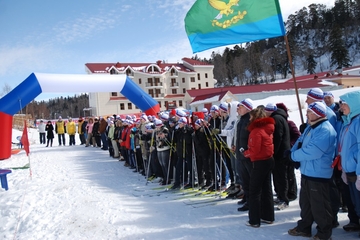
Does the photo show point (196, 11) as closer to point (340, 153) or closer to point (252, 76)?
point (340, 153)

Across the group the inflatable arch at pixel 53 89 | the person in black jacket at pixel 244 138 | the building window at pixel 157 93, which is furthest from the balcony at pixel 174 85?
the person in black jacket at pixel 244 138

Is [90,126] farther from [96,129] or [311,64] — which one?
[311,64]

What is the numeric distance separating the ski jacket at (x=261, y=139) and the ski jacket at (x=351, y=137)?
0.98m

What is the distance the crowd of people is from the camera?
360cm

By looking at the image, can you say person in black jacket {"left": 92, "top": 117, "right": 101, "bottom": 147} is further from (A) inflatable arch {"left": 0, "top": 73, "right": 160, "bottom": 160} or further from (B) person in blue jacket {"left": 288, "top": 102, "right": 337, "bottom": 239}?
(B) person in blue jacket {"left": 288, "top": 102, "right": 337, "bottom": 239}

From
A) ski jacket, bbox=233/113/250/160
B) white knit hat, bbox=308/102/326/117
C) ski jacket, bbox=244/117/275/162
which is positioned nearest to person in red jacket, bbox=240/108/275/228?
ski jacket, bbox=244/117/275/162

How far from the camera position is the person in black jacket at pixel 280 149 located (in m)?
4.74

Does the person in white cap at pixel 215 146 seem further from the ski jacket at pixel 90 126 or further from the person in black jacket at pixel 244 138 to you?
the ski jacket at pixel 90 126

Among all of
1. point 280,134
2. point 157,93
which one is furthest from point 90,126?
point 157,93

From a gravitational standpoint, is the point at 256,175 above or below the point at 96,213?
above

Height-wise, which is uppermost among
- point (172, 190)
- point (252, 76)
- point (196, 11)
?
point (252, 76)

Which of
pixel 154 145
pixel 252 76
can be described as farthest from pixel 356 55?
pixel 154 145

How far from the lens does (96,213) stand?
5539mm

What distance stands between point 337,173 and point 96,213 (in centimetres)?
436
